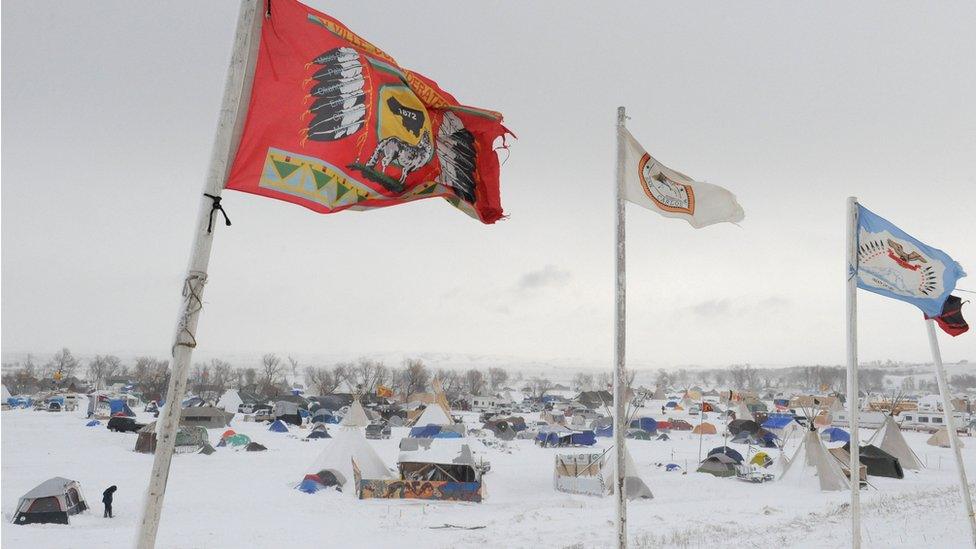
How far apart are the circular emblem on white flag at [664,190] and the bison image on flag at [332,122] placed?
2541 millimetres

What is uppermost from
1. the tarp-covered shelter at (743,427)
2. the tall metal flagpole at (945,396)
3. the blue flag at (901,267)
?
the blue flag at (901,267)

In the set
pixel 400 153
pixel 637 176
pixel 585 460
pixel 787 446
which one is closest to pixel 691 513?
pixel 585 460

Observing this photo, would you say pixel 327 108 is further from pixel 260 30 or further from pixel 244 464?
pixel 244 464

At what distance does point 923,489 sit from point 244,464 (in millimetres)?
30269

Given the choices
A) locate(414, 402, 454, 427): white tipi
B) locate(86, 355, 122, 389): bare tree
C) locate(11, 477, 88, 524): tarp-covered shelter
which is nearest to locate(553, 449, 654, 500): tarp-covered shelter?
locate(11, 477, 88, 524): tarp-covered shelter

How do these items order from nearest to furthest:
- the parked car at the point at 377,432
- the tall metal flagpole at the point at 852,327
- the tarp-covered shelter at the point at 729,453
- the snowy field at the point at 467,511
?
the tall metal flagpole at the point at 852,327
the snowy field at the point at 467,511
the tarp-covered shelter at the point at 729,453
the parked car at the point at 377,432

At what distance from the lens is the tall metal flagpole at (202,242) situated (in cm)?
389

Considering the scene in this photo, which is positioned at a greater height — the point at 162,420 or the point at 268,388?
the point at 162,420

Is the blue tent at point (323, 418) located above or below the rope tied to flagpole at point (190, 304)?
below

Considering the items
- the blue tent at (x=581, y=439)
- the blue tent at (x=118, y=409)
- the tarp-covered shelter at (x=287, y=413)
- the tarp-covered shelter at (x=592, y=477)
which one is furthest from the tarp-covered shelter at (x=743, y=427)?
the blue tent at (x=118, y=409)

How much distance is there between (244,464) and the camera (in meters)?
30.0

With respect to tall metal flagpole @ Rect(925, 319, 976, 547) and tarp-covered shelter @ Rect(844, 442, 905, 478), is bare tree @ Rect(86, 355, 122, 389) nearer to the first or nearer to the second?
tarp-covered shelter @ Rect(844, 442, 905, 478)

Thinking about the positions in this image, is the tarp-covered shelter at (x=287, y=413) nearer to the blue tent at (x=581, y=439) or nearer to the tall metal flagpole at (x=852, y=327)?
the blue tent at (x=581, y=439)

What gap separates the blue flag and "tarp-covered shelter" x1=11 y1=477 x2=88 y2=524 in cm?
2054
